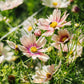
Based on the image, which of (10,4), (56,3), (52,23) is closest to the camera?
(52,23)

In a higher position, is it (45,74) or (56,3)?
(56,3)

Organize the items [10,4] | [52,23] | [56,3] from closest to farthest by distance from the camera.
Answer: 1. [52,23]
2. [10,4]
3. [56,3]

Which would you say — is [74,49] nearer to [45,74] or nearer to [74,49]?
[74,49]

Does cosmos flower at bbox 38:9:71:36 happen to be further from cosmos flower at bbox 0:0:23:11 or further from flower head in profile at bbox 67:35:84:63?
cosmos flower at bbox 0:0:23:11

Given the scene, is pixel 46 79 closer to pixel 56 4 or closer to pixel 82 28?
pixel 82 28

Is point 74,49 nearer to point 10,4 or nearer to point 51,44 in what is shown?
point 51,44

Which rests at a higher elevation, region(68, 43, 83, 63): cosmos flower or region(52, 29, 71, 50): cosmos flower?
region(52, 29, 71, 50): cosmos flower

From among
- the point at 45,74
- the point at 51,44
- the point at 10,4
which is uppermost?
the point at 10,4

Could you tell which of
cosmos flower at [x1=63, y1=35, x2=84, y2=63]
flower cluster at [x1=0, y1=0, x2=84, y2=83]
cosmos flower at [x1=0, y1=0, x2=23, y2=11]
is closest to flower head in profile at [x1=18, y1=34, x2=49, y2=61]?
flower cluster at [x1=0, y1=0, x2=84, y2=83]

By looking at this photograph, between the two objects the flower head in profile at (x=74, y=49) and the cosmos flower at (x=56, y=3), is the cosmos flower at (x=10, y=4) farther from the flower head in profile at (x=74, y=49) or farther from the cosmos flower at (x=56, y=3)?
the flower head in profile at (x=74, y=49)

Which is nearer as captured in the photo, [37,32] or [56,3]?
[37,32]

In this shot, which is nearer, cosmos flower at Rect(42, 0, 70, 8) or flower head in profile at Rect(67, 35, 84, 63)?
flower head in profile at Rect(67, 35, 84, 63)

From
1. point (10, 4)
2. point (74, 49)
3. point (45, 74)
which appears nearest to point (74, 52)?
point (74, 49)
